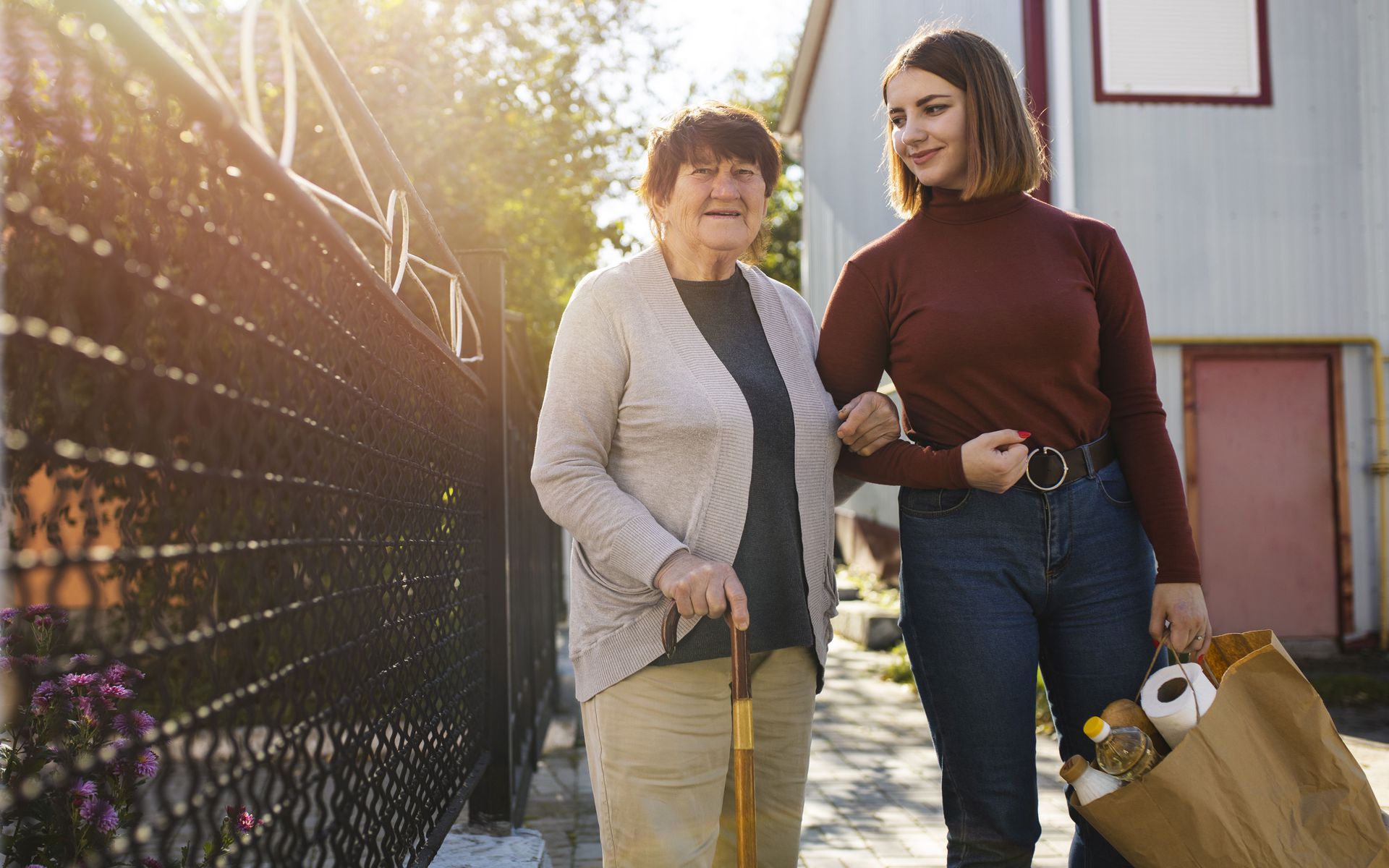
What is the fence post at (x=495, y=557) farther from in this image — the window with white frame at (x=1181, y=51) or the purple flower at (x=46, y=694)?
the window with white frame at (x=1181, y=51)

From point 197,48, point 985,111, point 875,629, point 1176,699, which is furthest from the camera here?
point 875,629

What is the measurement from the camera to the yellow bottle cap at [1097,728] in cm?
190

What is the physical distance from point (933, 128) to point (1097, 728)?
117cm

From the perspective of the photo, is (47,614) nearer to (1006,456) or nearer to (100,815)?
(100,815)

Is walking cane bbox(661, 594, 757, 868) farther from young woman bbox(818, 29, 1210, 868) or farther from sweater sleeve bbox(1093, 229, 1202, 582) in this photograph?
sweater sleeve bbox(1093, 229, 1202, 582)

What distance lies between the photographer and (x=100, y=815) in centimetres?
83

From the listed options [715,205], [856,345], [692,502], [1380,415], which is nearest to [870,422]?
[856,345]

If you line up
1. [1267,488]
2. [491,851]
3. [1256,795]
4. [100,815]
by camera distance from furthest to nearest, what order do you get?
[1267,488], [491,851], [1256,795], [100,815]

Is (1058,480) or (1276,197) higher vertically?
(1276,197)

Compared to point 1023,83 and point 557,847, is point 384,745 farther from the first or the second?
point 1023,83

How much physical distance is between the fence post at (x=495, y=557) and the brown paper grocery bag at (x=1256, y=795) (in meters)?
1.77

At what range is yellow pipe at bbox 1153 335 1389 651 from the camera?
305 inches

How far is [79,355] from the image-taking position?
2.68ft

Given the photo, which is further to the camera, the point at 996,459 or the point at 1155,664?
the point at 1155,664
